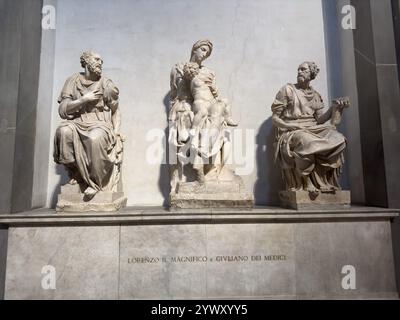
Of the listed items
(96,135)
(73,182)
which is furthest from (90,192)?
(96,135)

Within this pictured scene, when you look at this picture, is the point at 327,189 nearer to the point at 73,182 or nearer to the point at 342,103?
the point at 342,103

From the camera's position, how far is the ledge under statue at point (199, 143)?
3.33m

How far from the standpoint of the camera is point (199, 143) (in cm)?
342

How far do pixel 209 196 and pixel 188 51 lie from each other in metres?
2.54

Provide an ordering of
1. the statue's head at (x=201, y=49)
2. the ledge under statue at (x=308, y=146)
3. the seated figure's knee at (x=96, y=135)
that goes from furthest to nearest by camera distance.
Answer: the statue's head at (x=201, y=49) < the ledge under statue at (x=308, y=146) < the seated figure's knee at (x=96, y=135)

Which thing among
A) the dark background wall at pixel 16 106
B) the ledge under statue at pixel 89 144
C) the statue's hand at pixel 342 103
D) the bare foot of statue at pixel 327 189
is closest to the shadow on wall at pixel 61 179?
the dark background wall at pixel 16 106

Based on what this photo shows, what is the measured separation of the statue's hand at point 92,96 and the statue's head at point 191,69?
109cm

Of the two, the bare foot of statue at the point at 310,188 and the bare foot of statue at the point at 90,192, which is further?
the bare foot of statue at the point at 310,188

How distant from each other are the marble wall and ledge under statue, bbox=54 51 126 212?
977 millimetres

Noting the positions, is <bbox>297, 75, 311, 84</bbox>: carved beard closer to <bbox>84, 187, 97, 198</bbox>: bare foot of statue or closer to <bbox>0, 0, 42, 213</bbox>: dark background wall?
<bbox>84, 187, 97, 198</bbox>: bare foot of statue

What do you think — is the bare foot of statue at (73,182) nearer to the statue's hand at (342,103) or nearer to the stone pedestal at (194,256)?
the stone pedestal at (194,256)

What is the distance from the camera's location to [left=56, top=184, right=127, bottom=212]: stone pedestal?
319 centimetres

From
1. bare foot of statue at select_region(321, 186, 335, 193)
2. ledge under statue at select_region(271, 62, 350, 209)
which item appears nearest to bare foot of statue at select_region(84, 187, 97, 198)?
ledge under statue at select_region(271, 62, 350, 209)
